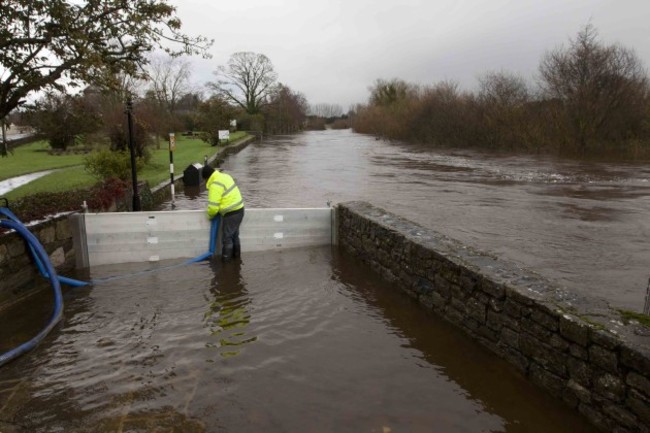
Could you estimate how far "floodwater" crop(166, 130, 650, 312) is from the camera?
8.73 metres

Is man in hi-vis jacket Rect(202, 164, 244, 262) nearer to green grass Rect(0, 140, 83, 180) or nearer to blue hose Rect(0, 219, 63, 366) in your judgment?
blue hose Rect(0, 219, 63, 366)

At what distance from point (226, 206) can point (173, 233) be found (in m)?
1.21

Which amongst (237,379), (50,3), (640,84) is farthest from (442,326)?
(640,84)

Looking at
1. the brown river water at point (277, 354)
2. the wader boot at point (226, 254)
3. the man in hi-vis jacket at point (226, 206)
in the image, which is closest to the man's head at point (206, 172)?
the man in hi-vis jacket at point (226, 206)

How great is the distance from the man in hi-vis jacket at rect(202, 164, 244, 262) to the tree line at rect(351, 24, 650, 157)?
92.0 ft

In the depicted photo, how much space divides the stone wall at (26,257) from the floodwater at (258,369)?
378 millimetres

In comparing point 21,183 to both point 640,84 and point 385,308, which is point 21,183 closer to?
point 385,308

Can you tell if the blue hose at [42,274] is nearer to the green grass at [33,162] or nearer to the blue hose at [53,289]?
the blue hose at [53,289]

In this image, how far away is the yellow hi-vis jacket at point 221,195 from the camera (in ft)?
27.9

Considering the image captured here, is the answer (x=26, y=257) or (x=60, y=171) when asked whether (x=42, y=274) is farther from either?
(x=60, y=171)

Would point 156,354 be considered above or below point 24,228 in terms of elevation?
below

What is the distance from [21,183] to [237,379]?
14526 millimetres

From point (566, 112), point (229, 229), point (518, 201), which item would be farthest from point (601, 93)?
point (229, 229)

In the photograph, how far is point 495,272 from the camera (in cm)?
528
